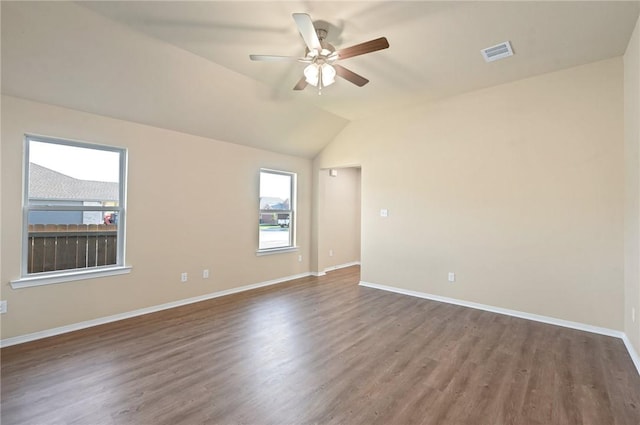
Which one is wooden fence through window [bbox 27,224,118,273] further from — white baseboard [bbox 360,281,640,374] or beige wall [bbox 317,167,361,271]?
white baseboard [bbox 360,281,640,374]

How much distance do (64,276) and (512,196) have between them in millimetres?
5400

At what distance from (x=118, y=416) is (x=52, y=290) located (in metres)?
2.03

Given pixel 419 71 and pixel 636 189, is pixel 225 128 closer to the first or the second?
pixel 419 71

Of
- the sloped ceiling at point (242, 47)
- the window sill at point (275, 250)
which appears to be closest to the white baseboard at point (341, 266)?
the window sill at point (275, 250)

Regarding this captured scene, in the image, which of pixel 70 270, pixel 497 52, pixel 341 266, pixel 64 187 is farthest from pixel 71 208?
pixel 341 266

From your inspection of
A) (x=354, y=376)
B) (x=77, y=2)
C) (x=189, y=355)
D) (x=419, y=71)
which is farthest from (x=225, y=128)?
(x=354, y=376)

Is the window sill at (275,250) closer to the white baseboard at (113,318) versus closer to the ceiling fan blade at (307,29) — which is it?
the white baseboard at (113,318)

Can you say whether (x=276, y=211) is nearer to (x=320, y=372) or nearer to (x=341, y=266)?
(x=341, y=266)

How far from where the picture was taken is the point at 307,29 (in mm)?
2256

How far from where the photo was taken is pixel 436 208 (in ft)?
14.9

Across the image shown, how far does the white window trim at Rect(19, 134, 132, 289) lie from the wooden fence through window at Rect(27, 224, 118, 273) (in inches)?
2.2

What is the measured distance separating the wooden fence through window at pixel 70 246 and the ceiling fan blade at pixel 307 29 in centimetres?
317

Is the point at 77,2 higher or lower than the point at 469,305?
higher

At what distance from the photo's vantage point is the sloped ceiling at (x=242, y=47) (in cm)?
247
